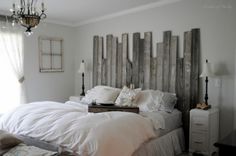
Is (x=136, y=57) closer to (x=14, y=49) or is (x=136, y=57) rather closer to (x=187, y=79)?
(x=187, y=79)

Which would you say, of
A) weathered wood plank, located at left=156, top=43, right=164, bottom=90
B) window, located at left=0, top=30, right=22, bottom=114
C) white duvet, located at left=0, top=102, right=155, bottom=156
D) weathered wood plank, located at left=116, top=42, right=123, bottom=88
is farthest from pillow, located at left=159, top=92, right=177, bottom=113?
window, located at left=0, top=30, right=22, bottom=114

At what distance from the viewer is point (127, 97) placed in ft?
13.0

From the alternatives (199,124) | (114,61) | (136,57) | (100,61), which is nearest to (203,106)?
(199,124)

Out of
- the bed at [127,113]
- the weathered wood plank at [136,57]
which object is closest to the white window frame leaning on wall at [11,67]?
the bed at [127,113]

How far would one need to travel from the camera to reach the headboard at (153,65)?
3916mm

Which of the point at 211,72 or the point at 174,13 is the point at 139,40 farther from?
the point at 211,72

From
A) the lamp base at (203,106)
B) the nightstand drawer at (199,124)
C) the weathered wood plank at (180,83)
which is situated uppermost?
the weathered wood plank at (180,83)

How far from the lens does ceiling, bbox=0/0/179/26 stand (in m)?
4.11

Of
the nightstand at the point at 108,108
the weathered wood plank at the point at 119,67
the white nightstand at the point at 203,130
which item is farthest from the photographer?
the weathered wood plank at the point at 119,67

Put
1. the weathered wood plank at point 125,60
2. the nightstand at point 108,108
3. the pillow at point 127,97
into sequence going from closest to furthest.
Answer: the nightstand at point 108,108 < the pillow at point 127,97 < the weathered wood plank at point 125,60

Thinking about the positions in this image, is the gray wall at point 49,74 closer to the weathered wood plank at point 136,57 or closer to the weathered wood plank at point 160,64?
the weathered wood plank at point 136,57

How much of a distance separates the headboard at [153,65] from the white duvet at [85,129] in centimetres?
117

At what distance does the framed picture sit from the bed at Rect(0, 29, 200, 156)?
2.84 feet

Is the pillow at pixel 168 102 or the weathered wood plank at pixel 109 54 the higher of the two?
the weathered wood plank at pixel 109 54
